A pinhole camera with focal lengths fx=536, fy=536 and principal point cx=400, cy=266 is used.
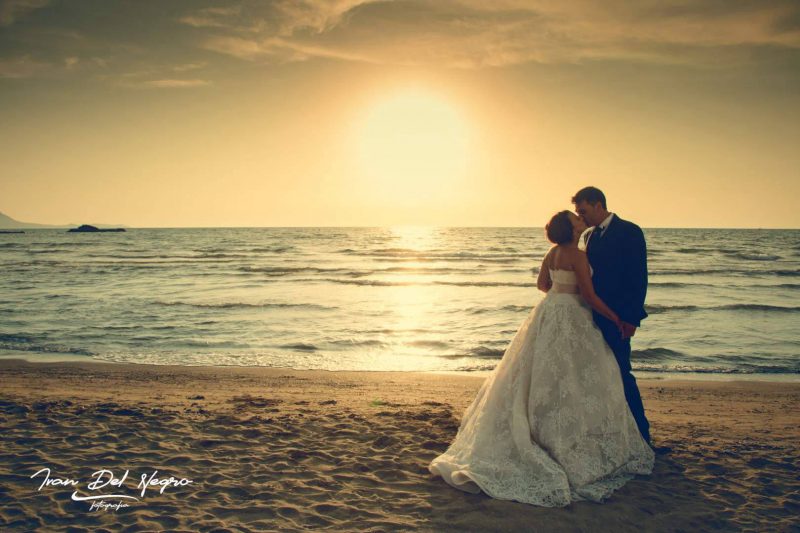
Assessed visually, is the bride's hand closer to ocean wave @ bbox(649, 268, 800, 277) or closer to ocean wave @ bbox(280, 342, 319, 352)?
ocean wave @ bbox(280, 342, 319, 352)

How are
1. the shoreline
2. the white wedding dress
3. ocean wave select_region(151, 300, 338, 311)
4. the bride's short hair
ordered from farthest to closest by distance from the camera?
ocean wave select_region(151, 300, 338, 311) → the shoreline → the bride's short hair → the white wedding dress

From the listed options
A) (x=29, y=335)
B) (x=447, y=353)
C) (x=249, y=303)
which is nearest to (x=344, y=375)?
(x=447, y=353)

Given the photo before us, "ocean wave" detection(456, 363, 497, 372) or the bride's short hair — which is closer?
the bride's short hair

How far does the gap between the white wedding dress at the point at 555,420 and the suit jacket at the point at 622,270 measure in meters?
0.34

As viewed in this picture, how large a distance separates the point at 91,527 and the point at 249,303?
1638cm

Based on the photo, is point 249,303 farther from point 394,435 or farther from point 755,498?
point 755,498

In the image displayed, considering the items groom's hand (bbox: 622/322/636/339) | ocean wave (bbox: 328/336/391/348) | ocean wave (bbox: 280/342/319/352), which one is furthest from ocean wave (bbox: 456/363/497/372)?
groom's hand (bbox: 622/322/636/339)

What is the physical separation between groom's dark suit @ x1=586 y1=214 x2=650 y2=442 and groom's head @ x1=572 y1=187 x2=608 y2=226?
0.42 feet

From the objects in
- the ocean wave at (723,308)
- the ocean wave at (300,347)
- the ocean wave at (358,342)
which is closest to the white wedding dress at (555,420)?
the ocean wave at (300,347)

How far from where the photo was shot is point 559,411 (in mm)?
4922

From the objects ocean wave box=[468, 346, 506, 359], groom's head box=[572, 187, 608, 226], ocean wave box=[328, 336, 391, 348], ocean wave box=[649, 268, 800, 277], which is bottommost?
ocean wave box=[328, 336, 391, 348]

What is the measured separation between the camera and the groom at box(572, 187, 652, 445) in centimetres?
520

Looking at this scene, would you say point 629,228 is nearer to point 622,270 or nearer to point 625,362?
point 622,270

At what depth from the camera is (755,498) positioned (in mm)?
4797
